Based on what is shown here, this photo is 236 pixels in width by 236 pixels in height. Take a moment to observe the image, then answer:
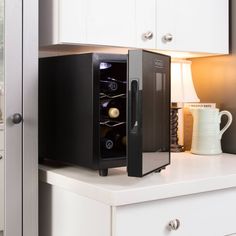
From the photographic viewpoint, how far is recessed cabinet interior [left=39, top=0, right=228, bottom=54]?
1.50m

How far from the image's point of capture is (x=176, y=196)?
51.1 inches

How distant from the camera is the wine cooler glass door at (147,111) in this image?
1.22m

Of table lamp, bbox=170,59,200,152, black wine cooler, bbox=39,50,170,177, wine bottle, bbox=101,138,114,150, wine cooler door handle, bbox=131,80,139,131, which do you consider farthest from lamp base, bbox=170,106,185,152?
wine cooler door handle, bbox=131,80,139,131

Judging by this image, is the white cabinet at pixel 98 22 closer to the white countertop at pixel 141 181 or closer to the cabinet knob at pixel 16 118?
the cabinet knob at pixel 16 118

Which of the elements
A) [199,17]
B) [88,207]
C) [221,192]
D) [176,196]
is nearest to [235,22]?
[199,17]

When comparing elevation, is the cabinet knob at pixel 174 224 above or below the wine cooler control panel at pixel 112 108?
below

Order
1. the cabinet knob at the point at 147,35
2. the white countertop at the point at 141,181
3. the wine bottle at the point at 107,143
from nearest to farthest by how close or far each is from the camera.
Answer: the white countertop at the point at 141,181 → the wine bottle at the point at 107,143 → the cabinet knob at the point at 147,35

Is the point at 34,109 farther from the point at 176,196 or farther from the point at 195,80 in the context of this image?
the point at 195,80

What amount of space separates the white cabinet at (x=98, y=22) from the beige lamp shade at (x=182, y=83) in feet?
1.16

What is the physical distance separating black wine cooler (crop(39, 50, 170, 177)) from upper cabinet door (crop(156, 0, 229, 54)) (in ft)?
1.11

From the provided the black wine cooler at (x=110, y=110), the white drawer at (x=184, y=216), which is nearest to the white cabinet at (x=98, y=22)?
the black wine cooler at (x=110, y=110)

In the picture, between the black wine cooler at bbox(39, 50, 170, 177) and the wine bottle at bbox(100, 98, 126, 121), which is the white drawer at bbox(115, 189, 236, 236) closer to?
the black wine cooler at bbox(39, 50, 170, 177)

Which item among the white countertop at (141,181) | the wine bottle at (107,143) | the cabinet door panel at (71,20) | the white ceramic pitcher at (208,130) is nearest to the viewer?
the white countertop at (141,181)

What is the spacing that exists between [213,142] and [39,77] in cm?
85
